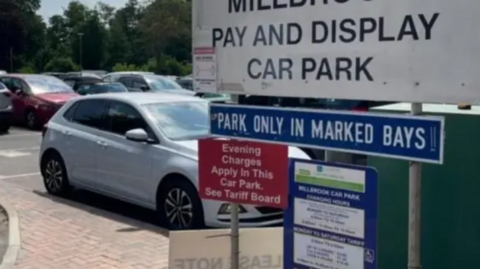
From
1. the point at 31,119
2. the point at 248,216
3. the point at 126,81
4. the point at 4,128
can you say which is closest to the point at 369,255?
the point at 248,216

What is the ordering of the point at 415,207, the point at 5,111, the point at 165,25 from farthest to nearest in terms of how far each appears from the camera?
the point at 165,25 < the point at 5,111 < the point at 415,207

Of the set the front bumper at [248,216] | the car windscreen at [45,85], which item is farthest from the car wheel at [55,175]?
the car windscreen at [45,85]

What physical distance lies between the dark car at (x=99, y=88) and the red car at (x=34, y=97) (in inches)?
→ 48.3

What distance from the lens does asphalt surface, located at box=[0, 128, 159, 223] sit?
9219mm

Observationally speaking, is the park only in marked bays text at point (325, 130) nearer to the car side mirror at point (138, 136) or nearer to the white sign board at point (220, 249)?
the white sign board at point (220, 249)

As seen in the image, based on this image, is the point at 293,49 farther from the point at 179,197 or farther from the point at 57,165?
the point at 57,165

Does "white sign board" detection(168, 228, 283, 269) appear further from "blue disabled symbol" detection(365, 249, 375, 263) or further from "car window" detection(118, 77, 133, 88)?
"car window" detection(118, 77, 133, 88)

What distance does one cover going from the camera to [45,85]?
70.9 ft

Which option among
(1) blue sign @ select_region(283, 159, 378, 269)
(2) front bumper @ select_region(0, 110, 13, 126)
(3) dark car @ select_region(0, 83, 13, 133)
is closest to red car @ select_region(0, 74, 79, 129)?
(3) dark car @ select_region(0, 83, 13, 133)

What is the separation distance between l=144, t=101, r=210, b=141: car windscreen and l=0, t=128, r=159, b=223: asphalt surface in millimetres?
1137

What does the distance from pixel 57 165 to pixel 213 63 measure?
19.4 ft

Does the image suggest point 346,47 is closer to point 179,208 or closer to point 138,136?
point 179,208

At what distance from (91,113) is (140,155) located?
1574 millimetres

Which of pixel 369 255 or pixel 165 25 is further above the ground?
pixel 165 25
